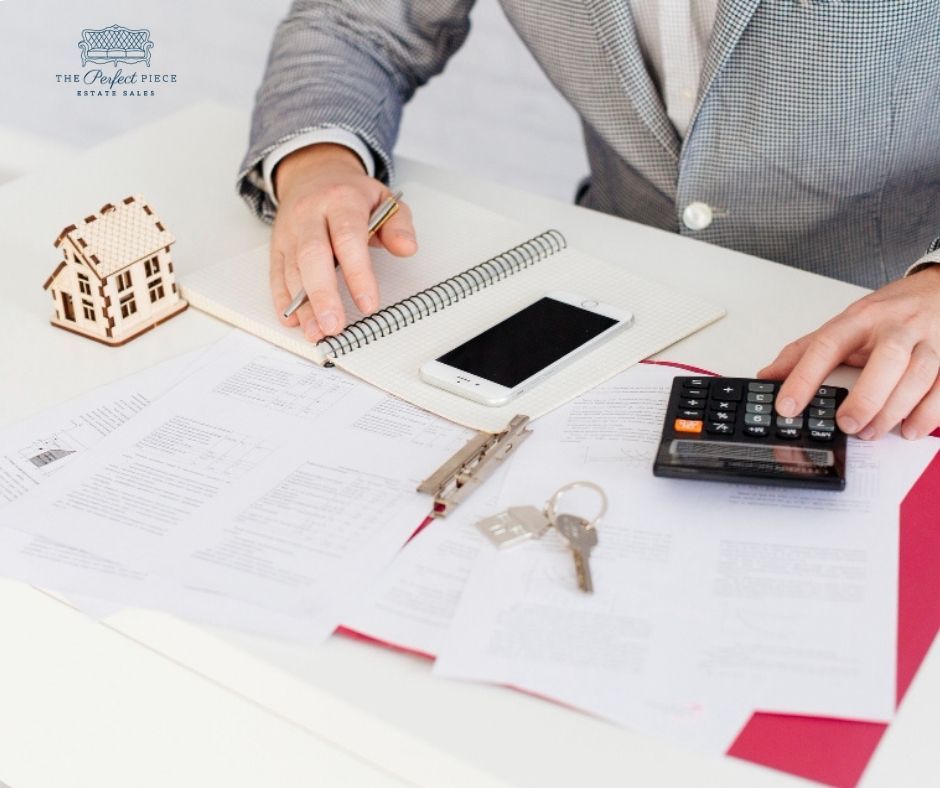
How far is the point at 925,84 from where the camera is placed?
1020 millimetres

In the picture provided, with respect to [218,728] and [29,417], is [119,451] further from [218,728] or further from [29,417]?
[218,728]

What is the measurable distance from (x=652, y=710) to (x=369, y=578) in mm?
172

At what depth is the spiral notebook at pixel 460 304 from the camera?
790 millimetres

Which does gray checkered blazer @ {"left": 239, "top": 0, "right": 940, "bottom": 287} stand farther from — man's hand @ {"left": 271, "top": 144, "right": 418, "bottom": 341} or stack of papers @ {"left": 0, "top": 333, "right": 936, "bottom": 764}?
stack of papers @ {"left": 0, "top": 333, "right": 936, "bottom": 764}

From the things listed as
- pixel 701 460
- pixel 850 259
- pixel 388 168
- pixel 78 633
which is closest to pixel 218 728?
pixel 78 633

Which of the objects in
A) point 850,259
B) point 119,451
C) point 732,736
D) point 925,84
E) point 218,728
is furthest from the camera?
point 850,259

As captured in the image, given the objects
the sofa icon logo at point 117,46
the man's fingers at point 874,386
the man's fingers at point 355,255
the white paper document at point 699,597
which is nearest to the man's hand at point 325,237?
the man's fingers at point 355,255

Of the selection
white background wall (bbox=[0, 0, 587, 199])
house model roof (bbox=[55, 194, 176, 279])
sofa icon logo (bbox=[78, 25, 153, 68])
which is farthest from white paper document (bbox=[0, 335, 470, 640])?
white background wall (bbox=[0, 0, 587, 199])

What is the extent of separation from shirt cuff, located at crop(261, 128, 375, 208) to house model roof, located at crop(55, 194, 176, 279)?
0.63ft

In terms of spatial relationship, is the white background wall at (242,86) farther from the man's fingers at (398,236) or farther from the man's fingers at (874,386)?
the man's fingers at (874,386)

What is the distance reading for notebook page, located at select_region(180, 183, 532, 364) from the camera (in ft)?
2.87

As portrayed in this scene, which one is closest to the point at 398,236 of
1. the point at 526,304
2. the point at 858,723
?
the point at 526,304

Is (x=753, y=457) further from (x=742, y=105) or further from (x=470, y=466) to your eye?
(x=742, y=105)

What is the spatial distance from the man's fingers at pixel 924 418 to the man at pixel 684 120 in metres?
0.14
